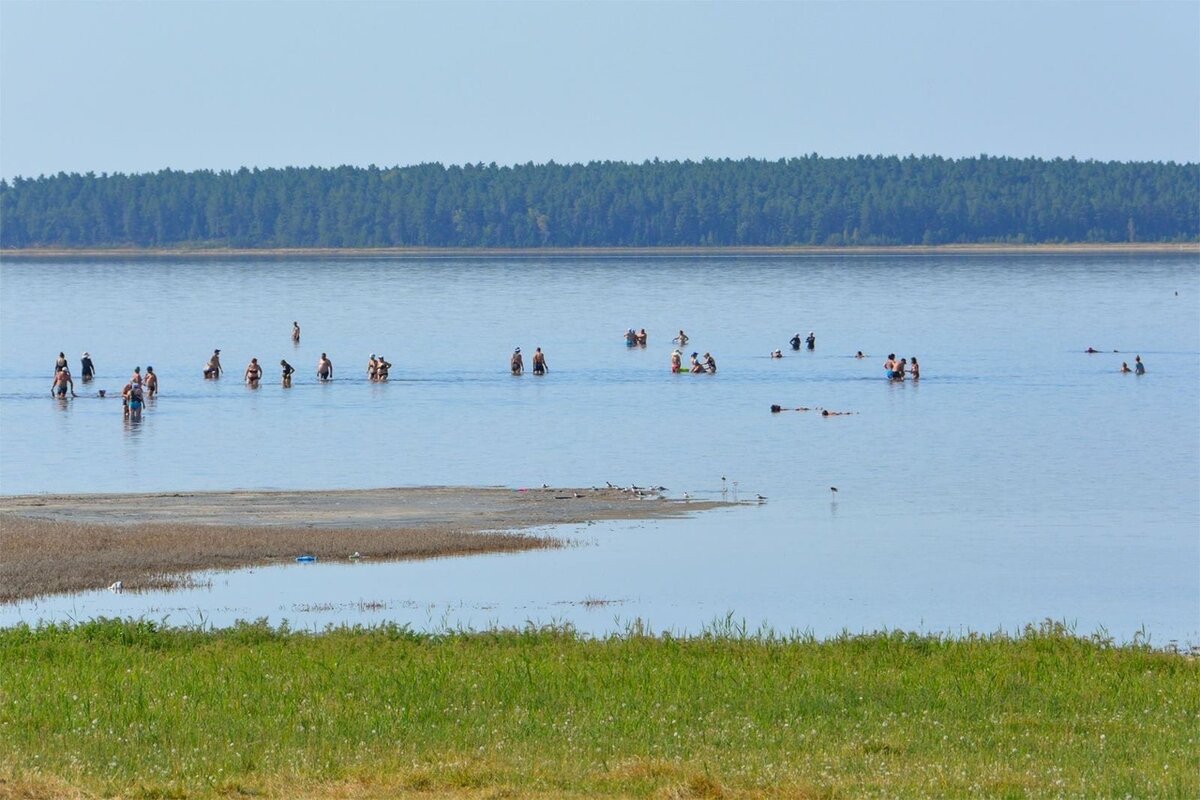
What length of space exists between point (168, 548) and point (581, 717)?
17.4 meters

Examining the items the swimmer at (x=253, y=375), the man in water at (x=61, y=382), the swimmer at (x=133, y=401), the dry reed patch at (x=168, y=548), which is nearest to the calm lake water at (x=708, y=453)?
the swimmer at (x=133, y=401)

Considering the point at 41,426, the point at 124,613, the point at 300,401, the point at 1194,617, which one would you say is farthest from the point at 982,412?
the point at 124,613

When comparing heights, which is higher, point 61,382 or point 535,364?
point 61,382

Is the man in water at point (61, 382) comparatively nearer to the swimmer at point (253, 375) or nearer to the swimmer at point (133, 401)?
the swimmer at point (253, 375)

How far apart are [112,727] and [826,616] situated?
14.4 meters

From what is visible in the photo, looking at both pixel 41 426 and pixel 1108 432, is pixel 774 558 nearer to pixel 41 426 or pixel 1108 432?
pixel 1108 432

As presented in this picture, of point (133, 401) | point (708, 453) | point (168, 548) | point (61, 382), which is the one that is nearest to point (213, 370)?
point (61, 382)

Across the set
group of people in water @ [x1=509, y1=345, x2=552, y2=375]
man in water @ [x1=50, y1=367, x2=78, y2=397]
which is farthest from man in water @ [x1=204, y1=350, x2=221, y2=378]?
group of people in water @ [x1=509, y1=345, x2=552, y2=375]

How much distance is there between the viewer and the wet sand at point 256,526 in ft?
95.8

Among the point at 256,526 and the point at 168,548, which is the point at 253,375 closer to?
the point at 256,526

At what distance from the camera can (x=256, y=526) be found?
113 feet

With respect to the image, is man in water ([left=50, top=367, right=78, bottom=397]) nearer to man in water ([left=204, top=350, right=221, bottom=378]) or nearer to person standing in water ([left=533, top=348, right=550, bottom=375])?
man in water ([left=204, top=350, right=221, bottom=378])

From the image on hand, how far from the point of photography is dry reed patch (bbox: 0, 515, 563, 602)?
28344 millimetres

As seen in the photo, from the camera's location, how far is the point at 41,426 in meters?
57.0
